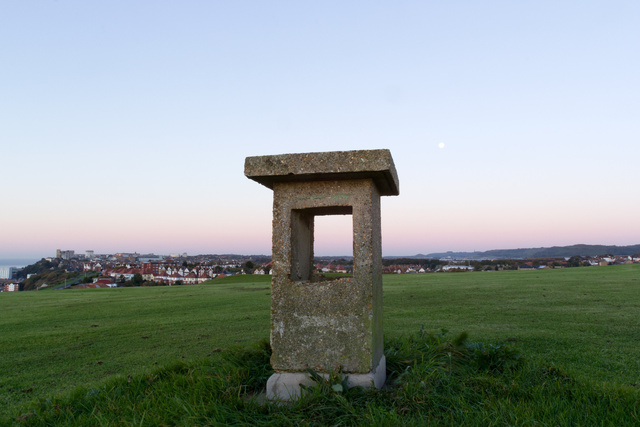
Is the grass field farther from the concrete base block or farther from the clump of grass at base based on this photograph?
the concrete base block

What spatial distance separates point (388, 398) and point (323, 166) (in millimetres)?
2187

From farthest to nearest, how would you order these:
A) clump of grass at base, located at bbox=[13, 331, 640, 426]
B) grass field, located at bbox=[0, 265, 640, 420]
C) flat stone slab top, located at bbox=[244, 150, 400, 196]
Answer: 1. grass field, located at bbox=[0, 265, 640, 420]
2. flat stone slab top, located at bbox=[244, 150, 400, 196]
3. clump of grass at base, located at bbox=[13, 331, 640, 426]

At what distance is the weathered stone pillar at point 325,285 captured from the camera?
3822 mm

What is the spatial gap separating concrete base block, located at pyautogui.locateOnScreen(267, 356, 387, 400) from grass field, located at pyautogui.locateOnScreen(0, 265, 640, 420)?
124 centimetres

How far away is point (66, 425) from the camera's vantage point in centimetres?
341

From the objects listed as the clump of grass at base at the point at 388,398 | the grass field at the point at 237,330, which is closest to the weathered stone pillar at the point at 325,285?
the clump of grass at base at the point at 388,398

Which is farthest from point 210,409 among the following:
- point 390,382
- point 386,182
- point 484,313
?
point 484,313

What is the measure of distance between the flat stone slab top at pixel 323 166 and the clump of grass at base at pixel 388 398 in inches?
77.2

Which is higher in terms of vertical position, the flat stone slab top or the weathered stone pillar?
the flat stone slab top

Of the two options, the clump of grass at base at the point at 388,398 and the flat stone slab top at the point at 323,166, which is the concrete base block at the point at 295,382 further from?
the flat stone slab top at the point at 323,166

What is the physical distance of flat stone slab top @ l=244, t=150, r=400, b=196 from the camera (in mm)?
3770

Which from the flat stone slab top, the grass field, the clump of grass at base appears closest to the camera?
the clump of grass at base

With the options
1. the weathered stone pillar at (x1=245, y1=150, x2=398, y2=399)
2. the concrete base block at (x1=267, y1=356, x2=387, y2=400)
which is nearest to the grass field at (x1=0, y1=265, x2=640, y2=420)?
the concrete base block at (x1=267, y1=356, x2=387, y2=400)

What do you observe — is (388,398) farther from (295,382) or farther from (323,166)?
(323,166)
